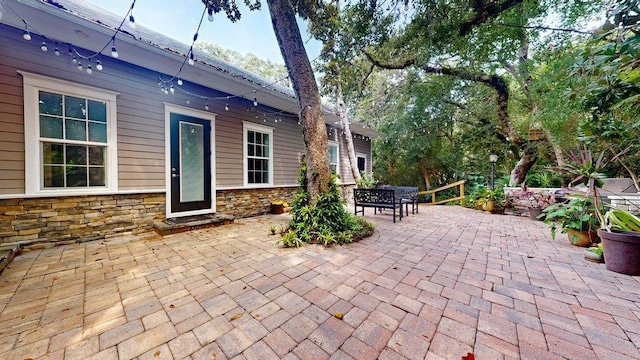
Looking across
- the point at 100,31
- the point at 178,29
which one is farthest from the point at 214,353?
the point at 178,29

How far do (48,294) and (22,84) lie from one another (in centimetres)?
300

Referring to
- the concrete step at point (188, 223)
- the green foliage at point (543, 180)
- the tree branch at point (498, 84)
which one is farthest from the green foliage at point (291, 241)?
the green foliage at point (543, 180)

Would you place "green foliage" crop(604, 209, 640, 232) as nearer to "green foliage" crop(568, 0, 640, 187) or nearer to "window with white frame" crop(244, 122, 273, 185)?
"green foliage" crop(568, 0, 640, 187)

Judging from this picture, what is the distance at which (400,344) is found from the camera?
1354 millimetres

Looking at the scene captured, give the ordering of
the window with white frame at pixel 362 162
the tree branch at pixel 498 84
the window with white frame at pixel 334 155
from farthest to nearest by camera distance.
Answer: the window with white frame at pixel 362 162
the window with white frame at pixel 334 155
the tree branch at pixel 498 84

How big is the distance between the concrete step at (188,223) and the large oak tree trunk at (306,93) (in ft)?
7.14

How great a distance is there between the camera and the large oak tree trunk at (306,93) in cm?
366

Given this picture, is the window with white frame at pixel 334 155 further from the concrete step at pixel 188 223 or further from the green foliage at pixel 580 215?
the green foliage at pixel 580 215

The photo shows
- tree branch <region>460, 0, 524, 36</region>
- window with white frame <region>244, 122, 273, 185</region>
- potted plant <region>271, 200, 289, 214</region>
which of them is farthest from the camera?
potted plant <region>271, 200, 289, 214</region>

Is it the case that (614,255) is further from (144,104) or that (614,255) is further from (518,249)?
(144,104)

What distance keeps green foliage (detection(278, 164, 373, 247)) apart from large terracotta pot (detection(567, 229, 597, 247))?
2.92m

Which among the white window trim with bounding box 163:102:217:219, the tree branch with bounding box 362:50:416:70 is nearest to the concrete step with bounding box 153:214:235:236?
the white window trim with bounding box 163:102:217:219

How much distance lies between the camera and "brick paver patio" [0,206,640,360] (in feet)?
4.38

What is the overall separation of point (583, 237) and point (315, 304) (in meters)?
4.12
